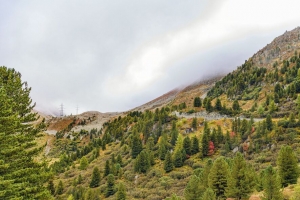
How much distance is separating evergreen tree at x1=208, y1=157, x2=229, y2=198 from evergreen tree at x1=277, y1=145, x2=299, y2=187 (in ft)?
19.5

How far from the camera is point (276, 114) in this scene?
70.9m

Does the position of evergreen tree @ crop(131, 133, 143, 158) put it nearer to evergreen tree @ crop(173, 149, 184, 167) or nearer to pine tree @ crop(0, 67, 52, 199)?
evergreen tree @ crop(173, 149, 184, 167)

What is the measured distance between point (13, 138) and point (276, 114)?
66637mm

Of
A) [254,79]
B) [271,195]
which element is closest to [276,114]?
[271,195]

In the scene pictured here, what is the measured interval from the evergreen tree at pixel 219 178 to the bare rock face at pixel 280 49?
12974cm

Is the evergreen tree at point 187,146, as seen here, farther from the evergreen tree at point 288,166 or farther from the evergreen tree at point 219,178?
the evergreen tree at point 288,166

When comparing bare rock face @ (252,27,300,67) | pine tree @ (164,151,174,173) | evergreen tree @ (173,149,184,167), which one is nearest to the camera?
pine tree @ (164,151,174,173)

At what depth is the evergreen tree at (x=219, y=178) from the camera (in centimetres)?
3216

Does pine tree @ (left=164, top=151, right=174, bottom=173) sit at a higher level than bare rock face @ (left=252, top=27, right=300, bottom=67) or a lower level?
lower

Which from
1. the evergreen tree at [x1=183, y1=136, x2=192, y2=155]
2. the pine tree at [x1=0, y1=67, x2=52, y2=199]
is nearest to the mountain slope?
the evergreen tree at [x1=183, y1=136, x2=192, y2=155]

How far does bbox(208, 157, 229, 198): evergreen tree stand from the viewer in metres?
32.2

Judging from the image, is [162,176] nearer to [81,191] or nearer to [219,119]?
[81,191]

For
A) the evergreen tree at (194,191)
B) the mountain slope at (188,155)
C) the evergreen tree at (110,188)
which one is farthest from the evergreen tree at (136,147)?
the evergreen tree at (194,191)

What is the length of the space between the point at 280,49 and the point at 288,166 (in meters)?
152
